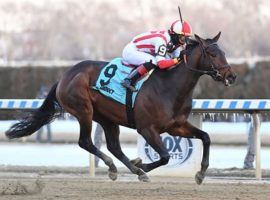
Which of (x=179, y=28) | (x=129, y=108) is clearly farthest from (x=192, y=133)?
(x=179, y=28)

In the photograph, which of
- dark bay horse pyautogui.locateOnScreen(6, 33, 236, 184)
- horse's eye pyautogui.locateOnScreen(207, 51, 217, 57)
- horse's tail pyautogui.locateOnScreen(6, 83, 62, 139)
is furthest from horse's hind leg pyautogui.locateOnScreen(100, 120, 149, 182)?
horse's eye pyautogui.locateOnScreen(207, 51, 217, 57)

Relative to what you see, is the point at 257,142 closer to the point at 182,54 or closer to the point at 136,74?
the point at 182,54

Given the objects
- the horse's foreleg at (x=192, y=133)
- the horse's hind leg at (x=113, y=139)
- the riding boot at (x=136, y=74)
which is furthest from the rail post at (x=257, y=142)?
the riding boot at (x=136, y=74)

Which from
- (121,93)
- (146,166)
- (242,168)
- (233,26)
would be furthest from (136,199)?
(233,26)

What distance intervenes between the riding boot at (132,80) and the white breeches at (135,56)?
15cm

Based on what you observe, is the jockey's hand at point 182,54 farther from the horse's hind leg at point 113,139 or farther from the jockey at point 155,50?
the horse's hind leg at point 113,139

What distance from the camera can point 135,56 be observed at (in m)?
8.90

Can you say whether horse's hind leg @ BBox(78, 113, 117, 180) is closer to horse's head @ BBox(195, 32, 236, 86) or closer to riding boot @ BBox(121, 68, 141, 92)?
riding boot @ BBox(121, 68, 141, 92)

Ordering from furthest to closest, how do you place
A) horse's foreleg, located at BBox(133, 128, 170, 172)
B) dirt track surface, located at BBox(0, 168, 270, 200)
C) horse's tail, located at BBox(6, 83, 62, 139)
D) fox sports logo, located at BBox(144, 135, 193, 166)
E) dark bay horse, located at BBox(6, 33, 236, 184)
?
fox sports logo, located at BBox(144, 135, 193, 166) → horse's tail, located at BBox(6, 83, 62, 139) → dark bay horse, located at BBox(6, 33, 236, 184) → horse's foreleg, located at BBox(133, 128, 170, 172) → dirt track surface, located at BBox(0, 168, 270, 200)

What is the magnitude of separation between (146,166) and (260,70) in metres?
15.4

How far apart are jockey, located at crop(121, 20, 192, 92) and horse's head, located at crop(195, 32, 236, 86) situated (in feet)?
0.80

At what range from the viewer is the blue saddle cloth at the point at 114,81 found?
8.87m

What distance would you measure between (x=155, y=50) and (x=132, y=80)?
453 mm

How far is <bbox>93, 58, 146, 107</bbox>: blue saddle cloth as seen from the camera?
887 cm
